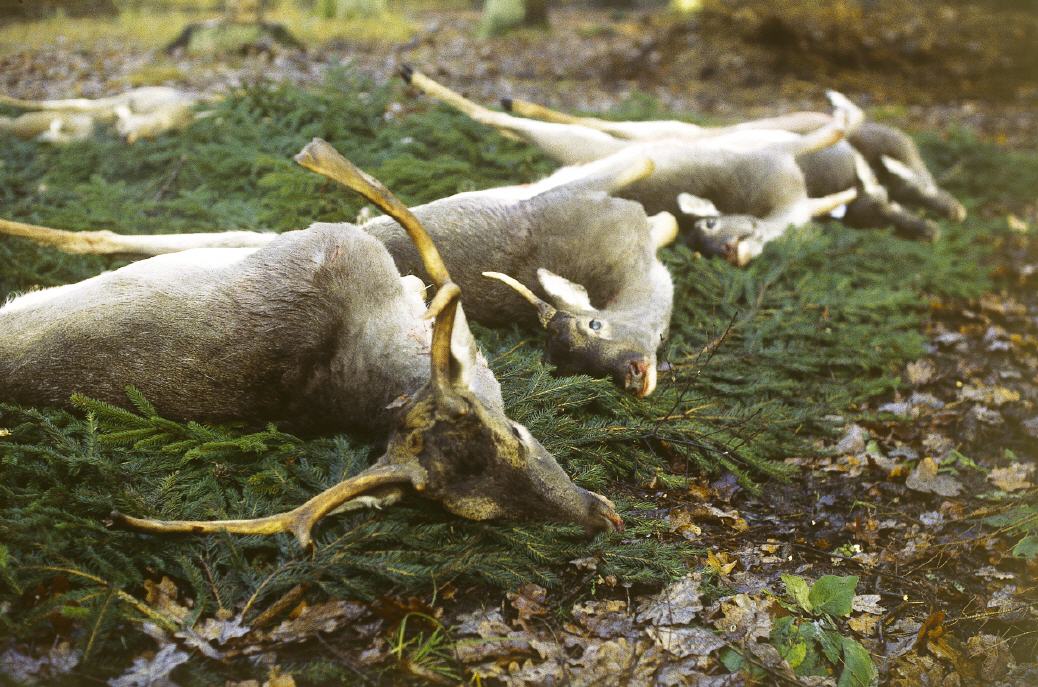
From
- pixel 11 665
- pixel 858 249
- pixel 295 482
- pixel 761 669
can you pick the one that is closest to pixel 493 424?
pixel 295 482

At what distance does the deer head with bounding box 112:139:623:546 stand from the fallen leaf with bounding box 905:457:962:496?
2129 mm

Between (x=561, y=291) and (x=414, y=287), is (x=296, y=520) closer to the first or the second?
(x=414, y=287)

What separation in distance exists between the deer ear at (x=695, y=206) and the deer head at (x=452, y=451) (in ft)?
10.0

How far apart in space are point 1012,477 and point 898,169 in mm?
3916

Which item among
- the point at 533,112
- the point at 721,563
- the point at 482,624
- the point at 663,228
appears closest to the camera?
the point at 482,624

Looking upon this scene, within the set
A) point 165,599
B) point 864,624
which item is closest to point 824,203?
point 864,624

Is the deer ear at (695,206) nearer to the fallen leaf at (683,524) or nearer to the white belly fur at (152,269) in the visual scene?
the fallen leaf at (683,524)

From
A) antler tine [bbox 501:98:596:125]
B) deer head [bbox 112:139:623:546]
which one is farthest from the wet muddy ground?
antler tine [bbox 501:98:596:125]

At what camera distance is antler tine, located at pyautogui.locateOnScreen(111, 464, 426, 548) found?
2555 millimetres

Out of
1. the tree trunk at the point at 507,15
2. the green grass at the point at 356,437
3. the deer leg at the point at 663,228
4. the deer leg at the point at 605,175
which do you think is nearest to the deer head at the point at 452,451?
the green grass at the point at 356,437

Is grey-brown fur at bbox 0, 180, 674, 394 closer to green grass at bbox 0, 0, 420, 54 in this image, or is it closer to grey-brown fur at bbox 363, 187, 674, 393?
grey-brown fur at bbox 363, 187, 674, 393

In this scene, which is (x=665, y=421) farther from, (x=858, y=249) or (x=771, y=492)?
(x=858, y=249)

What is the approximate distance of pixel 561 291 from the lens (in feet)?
14.5

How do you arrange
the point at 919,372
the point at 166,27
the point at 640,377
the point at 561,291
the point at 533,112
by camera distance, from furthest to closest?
the point at 166,27
the point at 533,112
the point at 919,372
the point at 561,291
the point at 640,377
